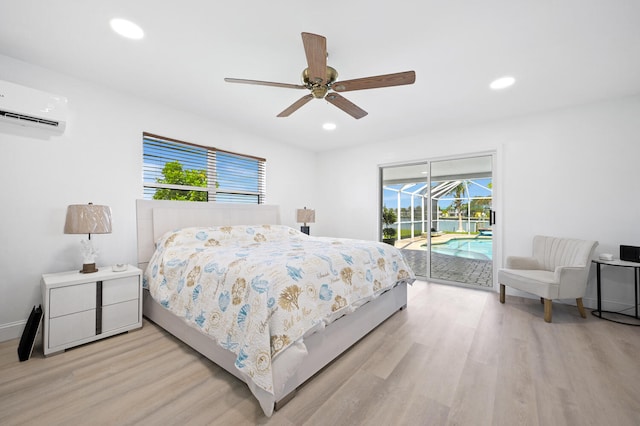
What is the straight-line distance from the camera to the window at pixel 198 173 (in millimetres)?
3172

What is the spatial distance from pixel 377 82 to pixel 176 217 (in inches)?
108

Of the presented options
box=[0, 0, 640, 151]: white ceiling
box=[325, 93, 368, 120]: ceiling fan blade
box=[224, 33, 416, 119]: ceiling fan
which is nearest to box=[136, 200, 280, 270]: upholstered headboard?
box=[0, 0, 640, 151]: white ceiling

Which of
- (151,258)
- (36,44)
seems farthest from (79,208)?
(36,44)

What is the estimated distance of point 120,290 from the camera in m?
2.38

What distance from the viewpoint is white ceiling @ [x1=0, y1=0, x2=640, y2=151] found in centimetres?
171

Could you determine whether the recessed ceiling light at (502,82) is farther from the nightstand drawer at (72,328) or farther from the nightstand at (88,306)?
the nightstand drawer at (72,328)

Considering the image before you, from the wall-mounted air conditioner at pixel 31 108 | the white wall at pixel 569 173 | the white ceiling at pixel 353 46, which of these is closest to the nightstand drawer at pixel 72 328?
the wall-mounted air conditioner at pixel 31 108

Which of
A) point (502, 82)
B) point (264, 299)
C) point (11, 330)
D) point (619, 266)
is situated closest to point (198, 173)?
point (11, 330)

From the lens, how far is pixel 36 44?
2.09 metres

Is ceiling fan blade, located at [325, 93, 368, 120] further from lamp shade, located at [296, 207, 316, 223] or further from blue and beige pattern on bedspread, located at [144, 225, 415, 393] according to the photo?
lamp shade, located at [296, 207, 316, 223]

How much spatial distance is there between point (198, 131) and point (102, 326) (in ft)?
8.16

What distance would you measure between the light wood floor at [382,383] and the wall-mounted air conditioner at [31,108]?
6.28ft

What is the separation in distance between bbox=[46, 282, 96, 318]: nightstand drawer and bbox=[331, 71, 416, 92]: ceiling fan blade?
2.66 meters

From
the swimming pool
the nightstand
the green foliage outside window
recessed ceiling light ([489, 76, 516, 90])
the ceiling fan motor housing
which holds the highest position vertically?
recessed ceiling light ([489, 76, 516, 90])
